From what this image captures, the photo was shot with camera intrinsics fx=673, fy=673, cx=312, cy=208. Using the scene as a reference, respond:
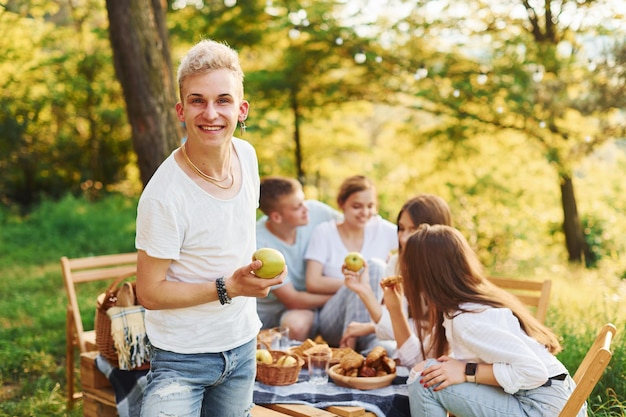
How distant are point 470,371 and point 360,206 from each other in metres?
1.88

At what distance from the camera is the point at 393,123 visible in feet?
43.0

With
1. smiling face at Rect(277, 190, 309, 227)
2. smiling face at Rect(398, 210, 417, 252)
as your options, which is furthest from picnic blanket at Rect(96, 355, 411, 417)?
smiling face at Rect(277, 190, 309, 227)

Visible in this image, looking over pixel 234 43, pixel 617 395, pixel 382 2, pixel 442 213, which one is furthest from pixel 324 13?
pixel 617 395

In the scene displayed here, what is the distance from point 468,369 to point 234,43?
912 cm

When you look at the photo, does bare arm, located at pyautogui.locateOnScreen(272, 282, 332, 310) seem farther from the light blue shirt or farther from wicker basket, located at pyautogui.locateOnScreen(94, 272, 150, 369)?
wicker basket, located at pyautogui.locateOnScreen(94, 272, 150, 369)

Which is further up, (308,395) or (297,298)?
(297,298)

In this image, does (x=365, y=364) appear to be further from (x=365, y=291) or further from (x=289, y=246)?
(x=289, y=246)

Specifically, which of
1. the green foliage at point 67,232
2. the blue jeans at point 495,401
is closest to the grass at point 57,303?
the green foliage at point 67,232

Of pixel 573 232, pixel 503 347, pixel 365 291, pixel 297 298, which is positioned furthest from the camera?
pixel 573 232

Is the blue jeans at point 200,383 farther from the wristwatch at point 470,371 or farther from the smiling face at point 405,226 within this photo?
the smiling face at point 405,226

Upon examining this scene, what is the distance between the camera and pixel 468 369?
295cm

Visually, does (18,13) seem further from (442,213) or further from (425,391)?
(425,391)

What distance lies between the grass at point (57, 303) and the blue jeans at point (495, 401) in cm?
78

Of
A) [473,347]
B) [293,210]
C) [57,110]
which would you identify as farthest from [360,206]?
[57,110]
